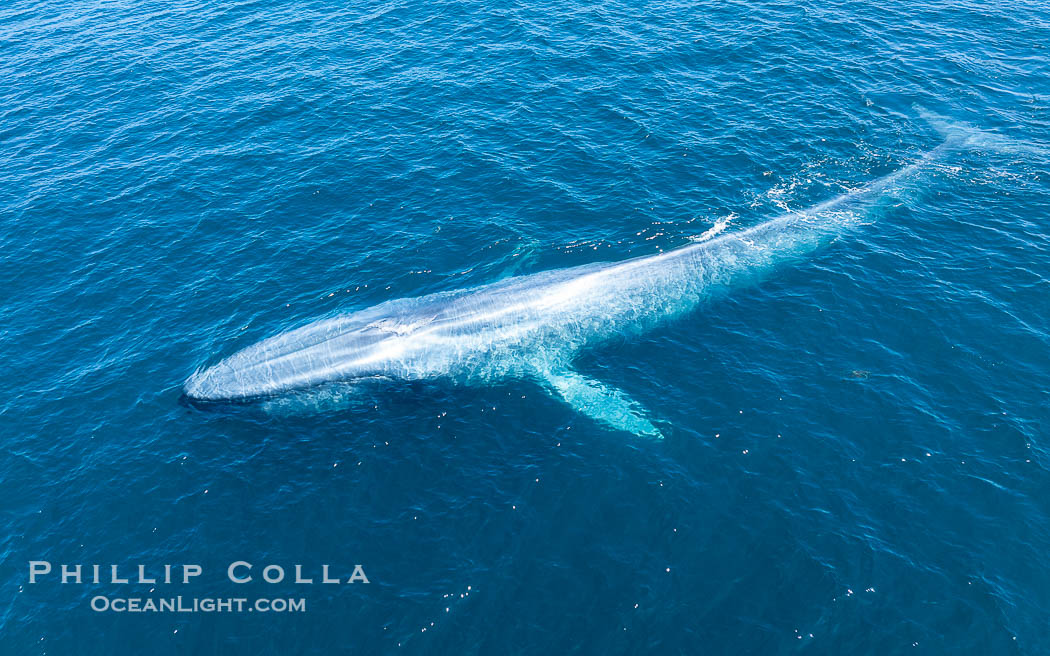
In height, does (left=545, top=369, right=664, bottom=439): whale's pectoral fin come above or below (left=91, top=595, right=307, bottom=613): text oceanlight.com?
above

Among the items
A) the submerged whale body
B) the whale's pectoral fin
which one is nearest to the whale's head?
the submerged whale body

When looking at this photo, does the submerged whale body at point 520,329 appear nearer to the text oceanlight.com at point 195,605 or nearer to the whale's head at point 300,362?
the whale's head at point 300,362

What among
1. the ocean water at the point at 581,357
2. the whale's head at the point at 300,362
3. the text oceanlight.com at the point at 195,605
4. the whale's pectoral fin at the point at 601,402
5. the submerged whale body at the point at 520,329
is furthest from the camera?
the submerged whale body at the point at 520,329

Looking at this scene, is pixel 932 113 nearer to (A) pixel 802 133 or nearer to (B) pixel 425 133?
(A) pixel 802 133

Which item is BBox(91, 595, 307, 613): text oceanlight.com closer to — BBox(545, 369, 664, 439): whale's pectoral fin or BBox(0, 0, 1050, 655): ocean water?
BBox(0, 0, 1050, 655): ocean water

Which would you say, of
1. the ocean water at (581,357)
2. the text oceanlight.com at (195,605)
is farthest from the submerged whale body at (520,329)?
the text oceanlight.com at (195,605)

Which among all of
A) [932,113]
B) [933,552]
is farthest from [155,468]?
[932,113]

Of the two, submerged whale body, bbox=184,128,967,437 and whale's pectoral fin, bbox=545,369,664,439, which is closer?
whale's pectoral fin, bbox=545,369,664,439
